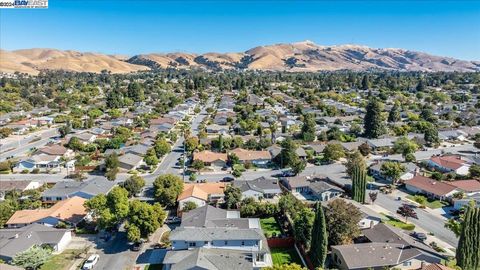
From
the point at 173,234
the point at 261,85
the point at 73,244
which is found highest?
the point at 261,85

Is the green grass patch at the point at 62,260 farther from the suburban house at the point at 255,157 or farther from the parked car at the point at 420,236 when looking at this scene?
the suburban house at the point at 255,157

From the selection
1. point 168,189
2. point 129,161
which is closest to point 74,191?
point 168,189

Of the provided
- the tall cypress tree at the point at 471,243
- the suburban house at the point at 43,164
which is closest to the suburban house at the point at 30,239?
the suburban house at the point at 43,164

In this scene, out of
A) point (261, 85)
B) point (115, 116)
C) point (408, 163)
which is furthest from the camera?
point (261, 85)

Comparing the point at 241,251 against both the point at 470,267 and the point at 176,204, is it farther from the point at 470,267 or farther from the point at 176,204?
the point at 470,267

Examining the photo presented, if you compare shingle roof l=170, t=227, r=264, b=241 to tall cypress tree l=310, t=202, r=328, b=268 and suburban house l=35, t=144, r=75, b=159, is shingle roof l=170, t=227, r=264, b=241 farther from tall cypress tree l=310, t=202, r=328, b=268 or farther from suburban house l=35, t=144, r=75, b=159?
suburban house l=35, t=144, r=75, b=159

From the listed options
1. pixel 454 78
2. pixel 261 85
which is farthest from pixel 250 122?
pixel 454 78
